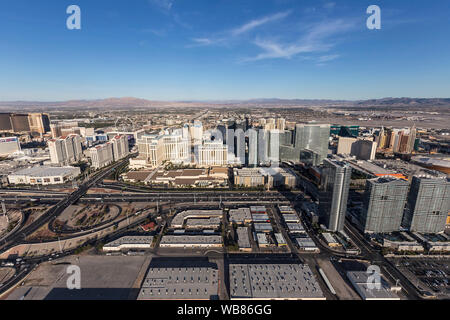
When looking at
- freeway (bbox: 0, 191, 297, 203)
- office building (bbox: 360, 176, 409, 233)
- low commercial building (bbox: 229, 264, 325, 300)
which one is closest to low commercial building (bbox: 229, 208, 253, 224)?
freeway (bbox: 0, 191, 297, 203)

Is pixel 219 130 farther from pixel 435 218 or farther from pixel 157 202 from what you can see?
pixel 435 218

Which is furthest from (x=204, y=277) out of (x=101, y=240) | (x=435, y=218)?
(x=435, y=218)

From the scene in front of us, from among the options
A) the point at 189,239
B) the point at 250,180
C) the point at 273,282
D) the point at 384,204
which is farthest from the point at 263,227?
the point at 384,204

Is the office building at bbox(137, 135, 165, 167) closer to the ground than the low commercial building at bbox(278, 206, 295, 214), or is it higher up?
higher up

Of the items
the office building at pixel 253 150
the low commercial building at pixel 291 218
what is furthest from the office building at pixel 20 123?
the low commercial building at pixel 291 218

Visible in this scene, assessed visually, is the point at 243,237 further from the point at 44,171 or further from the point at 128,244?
the point at 44,171

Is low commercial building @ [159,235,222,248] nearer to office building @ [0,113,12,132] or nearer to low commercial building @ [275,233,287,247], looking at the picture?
low commercial building @ [275,233,287,247]
